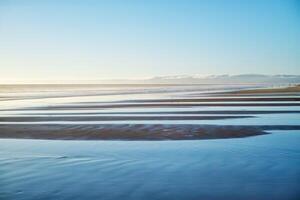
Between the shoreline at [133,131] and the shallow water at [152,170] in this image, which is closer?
the shallow water at [152,170]

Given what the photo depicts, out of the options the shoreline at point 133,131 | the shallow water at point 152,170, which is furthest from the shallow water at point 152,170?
the shoreline at point 133,131

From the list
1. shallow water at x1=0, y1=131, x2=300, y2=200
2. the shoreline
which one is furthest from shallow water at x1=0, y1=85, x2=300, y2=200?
the shoreline

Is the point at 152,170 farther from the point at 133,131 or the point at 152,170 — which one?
the point at 133,131

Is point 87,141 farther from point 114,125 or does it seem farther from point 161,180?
point 161,180

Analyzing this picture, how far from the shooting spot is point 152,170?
8852mm

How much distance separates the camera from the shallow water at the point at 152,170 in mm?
7027

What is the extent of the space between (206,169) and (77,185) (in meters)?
3.06

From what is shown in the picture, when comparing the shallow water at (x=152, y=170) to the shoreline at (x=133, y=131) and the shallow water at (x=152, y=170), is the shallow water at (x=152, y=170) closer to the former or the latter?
the shallow water at (x=152, y=170)

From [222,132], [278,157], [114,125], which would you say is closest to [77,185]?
[278,157]

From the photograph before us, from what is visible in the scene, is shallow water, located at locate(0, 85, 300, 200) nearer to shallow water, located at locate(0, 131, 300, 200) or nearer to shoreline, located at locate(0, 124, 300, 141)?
shallow water, located at locate(0, 131, 300, 200)

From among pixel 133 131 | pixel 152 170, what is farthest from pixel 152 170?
pixel 133 131

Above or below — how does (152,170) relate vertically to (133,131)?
below

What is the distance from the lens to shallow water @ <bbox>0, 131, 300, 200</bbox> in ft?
23.1

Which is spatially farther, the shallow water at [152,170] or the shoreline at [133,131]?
the shoreline at [133,131]
